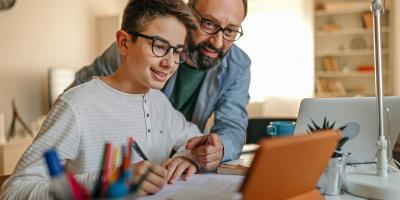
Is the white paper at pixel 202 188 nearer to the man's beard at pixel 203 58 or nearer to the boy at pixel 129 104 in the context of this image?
the boy at pixel 129 104

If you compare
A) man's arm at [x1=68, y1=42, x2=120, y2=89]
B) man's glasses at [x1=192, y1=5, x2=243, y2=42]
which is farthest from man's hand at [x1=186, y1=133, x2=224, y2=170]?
man's arm at [x1=68, y1=42, x2=120, y2=89]

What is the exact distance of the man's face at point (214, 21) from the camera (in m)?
1.27

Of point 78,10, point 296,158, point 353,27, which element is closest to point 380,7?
point 296,158

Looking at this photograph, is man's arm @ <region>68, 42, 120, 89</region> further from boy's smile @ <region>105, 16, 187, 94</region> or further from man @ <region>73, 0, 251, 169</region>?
boy's smile @ <region>105, 16, 187, 94</region>

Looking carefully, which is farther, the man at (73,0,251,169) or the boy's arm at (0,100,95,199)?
the man at (73,0,251,169)

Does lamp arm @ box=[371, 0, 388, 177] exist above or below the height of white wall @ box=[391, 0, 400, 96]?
below

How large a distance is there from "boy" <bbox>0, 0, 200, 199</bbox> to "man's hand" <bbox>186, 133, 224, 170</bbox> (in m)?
0.02

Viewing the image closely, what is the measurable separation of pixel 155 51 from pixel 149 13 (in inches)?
3.7

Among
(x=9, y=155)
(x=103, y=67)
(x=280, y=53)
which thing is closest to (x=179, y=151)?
(x=103, y=67)

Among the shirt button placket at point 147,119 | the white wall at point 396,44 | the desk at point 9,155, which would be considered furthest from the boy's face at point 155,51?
the white wall at point 396,44

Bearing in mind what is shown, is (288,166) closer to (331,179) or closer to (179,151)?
(331,179)

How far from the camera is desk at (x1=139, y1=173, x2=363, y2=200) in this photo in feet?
2.52

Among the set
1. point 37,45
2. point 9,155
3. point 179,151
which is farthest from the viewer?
point 37,45

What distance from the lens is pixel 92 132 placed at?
3.02ft
